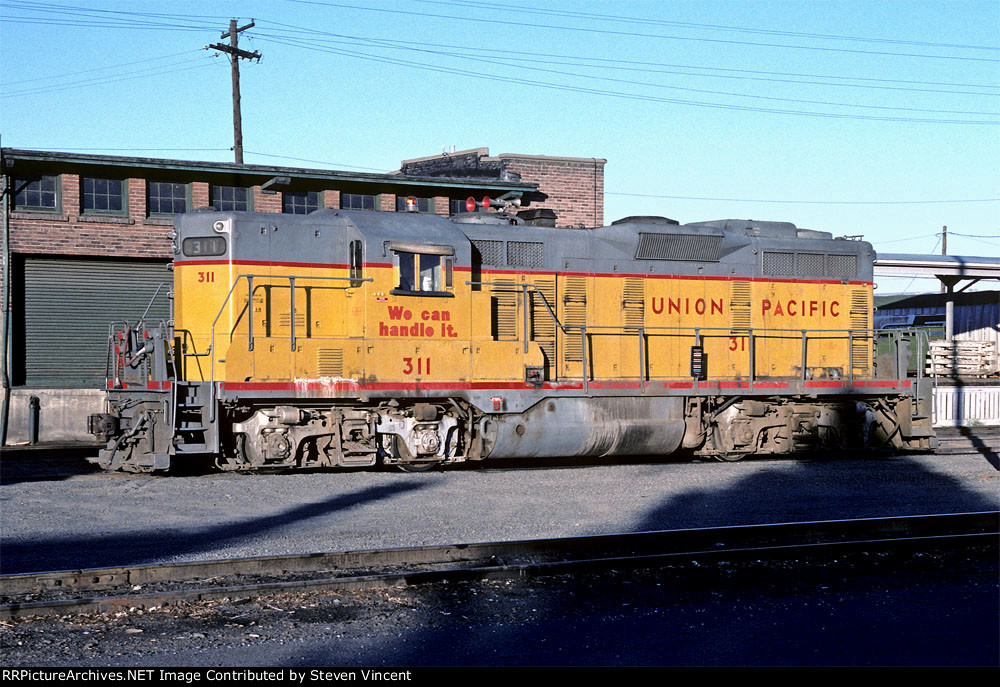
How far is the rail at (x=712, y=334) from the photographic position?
559 inches

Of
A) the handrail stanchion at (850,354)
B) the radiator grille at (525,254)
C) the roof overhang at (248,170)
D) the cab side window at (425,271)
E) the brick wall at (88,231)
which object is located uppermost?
the roof overhang at (248,170)

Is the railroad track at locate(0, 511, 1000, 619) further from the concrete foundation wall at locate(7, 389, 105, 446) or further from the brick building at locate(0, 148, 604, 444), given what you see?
the brick building at locate(0, 148, 604, 444)

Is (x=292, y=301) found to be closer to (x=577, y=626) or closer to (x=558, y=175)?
(x=577, y=626)

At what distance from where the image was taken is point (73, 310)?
813 inches

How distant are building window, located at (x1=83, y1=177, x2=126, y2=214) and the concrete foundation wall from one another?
12.5 feet

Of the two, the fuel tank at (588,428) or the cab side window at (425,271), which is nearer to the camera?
the cab side window at (425,271)

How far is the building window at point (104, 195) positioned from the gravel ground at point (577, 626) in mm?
16069

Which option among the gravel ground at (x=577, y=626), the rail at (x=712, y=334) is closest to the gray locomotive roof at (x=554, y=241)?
the rail at (x=712, y=334)

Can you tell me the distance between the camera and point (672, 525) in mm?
9797

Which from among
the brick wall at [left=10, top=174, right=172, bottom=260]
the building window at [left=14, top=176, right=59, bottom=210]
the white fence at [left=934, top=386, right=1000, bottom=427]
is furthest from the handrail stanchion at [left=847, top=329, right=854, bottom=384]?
the building window at [left=14, top=176, right=59, bottom=210]

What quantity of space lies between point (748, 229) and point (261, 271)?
25.4ft

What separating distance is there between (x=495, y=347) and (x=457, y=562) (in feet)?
20.0

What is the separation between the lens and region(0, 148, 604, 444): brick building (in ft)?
65.3

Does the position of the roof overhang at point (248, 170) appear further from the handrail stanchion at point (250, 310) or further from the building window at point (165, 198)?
the handrail stanchion at point (250, 310)
